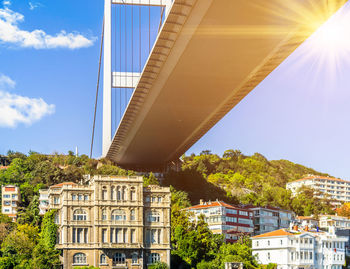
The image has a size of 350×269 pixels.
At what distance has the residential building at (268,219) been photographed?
64.6 metres

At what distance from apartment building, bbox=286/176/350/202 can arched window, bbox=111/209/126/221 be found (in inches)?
2399

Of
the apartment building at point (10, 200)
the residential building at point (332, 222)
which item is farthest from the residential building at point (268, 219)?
the apartment building at point (10, 200)

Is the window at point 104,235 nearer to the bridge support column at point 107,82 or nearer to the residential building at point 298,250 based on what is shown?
the residential building at point 298,250

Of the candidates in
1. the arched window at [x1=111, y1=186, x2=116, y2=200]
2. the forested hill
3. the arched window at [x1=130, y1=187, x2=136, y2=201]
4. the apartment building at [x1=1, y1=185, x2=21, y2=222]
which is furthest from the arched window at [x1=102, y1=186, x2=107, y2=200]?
the apartment building at [x1=1, y1=185, x2=21, y2=222]

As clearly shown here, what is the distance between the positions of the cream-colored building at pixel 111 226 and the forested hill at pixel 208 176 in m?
11.2

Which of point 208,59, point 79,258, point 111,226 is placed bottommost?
point 79,258

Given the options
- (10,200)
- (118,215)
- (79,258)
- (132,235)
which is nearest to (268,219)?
(132,235)

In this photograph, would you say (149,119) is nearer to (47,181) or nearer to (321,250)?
(47,181)

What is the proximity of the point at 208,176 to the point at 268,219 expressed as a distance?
24942 mm

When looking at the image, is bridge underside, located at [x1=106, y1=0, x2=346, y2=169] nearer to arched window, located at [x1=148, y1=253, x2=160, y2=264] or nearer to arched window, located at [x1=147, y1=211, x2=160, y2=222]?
arched window, located at [x1=147, y1=211, x2=160, y2=222]

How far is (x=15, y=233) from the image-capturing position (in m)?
46.7

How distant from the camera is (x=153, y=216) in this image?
151ft

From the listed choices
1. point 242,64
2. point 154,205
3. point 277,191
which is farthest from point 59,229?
point 277,191

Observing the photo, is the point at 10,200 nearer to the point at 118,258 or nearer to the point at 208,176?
the point at 118,258
